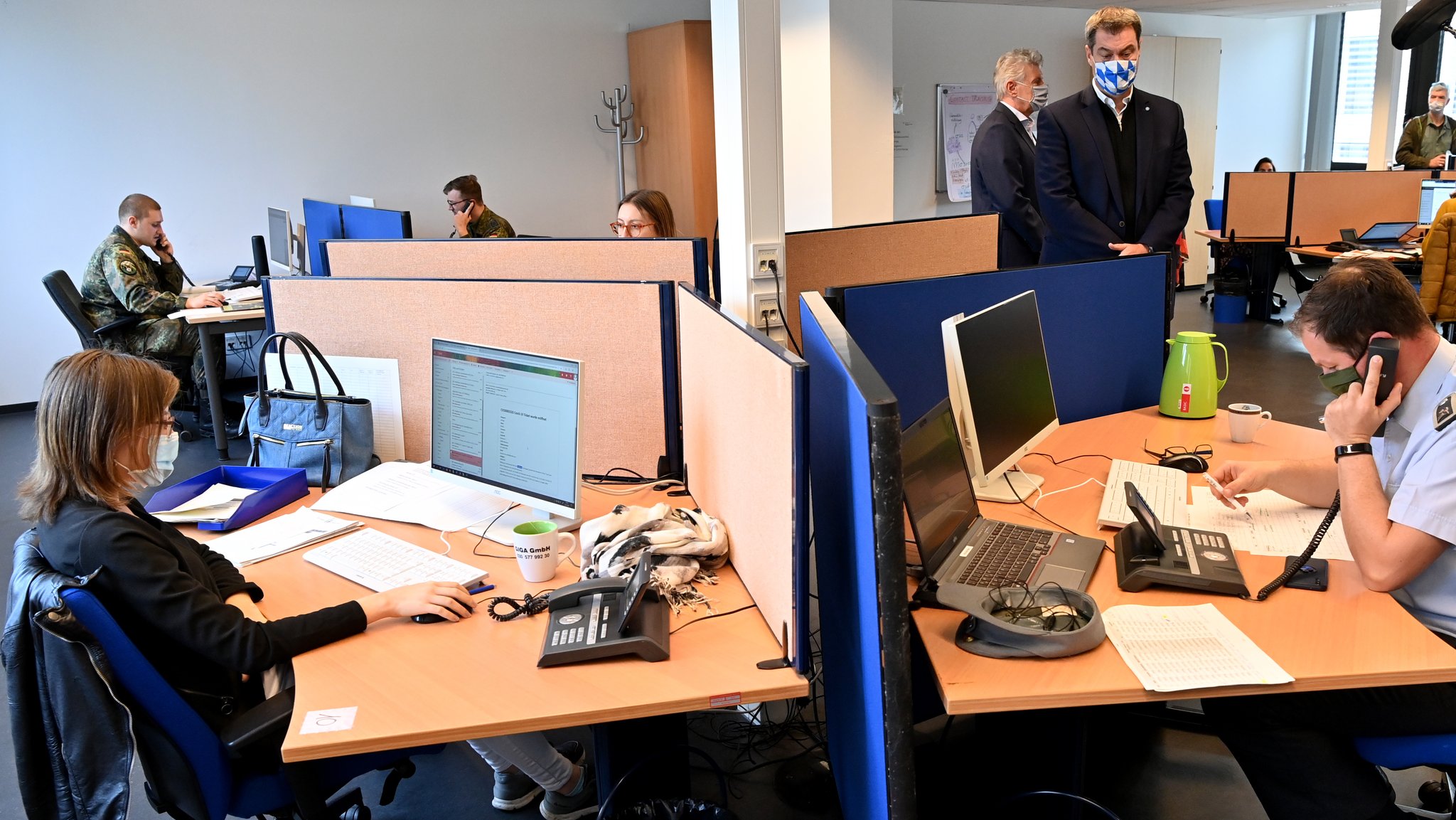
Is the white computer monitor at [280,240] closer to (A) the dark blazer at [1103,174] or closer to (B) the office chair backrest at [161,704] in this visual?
(A) the dark blazer at [1103,174]

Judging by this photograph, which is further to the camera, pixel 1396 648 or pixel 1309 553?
pixel 1309 553

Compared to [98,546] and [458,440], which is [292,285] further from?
[98,546]

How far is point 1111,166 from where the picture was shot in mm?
3252

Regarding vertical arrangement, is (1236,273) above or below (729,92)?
below

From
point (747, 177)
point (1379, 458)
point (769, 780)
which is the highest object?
point (747, 177)

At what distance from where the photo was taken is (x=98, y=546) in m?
1.49

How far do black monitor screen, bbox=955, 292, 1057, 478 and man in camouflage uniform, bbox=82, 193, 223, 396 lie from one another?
4442 millimetres

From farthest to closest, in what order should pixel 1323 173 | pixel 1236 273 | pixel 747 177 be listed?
1. pixel 1236 273
2. pixel 1323 173
3. pixel 747 177

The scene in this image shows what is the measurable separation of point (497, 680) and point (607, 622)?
7.2 inches

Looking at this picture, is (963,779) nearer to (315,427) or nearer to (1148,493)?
(1148,493)

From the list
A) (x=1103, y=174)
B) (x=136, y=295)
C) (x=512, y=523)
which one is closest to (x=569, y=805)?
(x=512, y=523)

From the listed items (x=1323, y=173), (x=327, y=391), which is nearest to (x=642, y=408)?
(x=327, y=391)

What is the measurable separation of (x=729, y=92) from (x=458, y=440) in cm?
135

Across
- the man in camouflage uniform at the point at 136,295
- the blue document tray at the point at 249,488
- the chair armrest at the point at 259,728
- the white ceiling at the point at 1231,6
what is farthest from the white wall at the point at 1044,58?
the chair armrest at the point at 259,728
